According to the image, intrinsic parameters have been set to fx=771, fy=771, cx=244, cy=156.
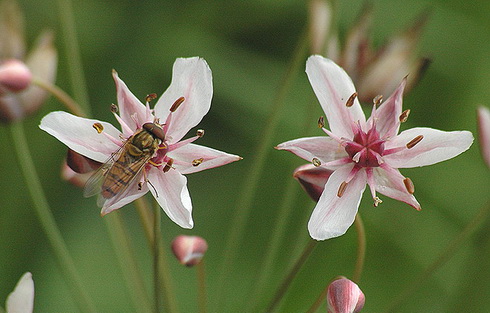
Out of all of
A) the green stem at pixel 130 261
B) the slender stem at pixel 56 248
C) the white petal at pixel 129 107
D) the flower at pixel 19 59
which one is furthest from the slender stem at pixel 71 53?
the white petal at pixel 129 107

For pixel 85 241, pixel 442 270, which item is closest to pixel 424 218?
pixel 442 270

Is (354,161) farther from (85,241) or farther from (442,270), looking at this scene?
(85,241)

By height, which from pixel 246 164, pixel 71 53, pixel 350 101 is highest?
pixel 71 53

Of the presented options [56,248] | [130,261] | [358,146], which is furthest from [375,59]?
[56,248]

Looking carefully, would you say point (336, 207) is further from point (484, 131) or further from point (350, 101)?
point (484, 131)

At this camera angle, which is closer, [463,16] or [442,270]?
[442,270]

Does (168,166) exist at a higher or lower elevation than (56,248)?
higher
